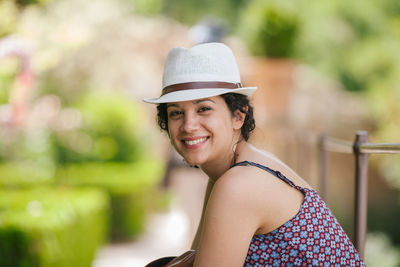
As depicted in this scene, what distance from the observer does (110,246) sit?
25.9ft

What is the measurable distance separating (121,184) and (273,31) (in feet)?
12.0

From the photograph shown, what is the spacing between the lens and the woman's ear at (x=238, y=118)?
6.15 ft

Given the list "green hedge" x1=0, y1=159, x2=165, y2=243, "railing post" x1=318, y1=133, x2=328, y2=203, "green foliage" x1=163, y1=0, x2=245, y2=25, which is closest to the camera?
"railing post" x1=318, y1=133, x2=328, y2=203

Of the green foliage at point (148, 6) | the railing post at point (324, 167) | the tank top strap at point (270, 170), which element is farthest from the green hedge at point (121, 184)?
the green foliage at point (148, 6)

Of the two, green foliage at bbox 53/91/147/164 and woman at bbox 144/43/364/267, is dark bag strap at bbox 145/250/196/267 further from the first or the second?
green foliage at bbox 53/91/147/164

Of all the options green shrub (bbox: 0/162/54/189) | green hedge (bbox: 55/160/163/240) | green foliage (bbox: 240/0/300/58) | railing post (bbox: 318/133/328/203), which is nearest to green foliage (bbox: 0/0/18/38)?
green shrub (bbox: 0/162/54/189)

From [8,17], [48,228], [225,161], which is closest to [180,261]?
[225,161]

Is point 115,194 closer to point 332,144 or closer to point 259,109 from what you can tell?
point 259,109

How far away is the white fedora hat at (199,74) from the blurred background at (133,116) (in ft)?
6.08

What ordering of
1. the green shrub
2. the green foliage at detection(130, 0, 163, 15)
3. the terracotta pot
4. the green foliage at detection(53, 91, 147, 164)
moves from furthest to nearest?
1. the green foliage at detection(130, 0, 163, 15)
2. the terracotta pot
3. the green foliage at detection(53, 91, 147, 164)
4. the green shrub

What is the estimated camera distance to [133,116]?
9.09m

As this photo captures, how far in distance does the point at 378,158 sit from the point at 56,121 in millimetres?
7214

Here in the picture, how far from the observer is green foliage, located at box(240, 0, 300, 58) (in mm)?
8391

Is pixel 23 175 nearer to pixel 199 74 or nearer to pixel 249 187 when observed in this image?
pixel 199 74
